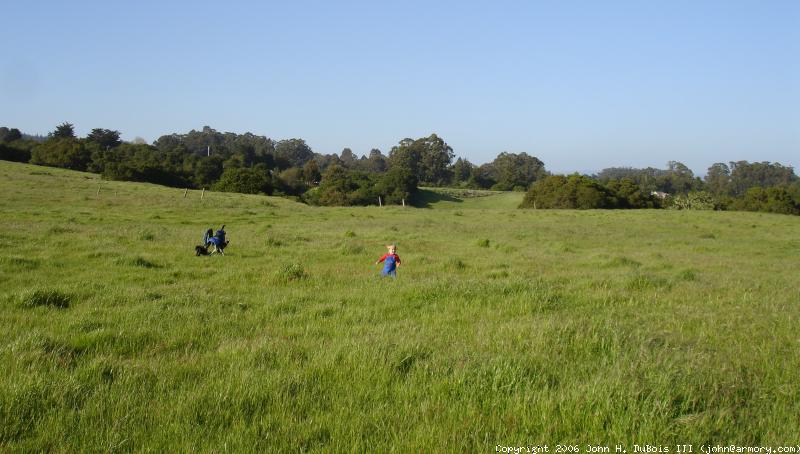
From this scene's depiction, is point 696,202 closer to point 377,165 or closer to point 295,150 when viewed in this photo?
point 377,165

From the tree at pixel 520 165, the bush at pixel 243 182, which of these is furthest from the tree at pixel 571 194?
the tree at pixel 520 165

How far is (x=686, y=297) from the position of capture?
924 centimetres

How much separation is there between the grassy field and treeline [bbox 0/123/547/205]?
67.7 metres

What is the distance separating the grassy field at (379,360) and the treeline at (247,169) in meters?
67.7

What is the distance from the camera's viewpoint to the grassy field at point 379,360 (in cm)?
378

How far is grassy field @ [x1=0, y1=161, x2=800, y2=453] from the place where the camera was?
12.4 feet

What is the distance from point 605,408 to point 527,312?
3.94 meters

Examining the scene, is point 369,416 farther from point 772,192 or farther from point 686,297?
point 772,192

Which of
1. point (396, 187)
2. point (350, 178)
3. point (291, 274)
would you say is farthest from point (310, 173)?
point (291, 274)

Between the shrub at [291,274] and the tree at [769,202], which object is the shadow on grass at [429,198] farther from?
the shrub at [291,274]

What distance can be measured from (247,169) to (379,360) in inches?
3221

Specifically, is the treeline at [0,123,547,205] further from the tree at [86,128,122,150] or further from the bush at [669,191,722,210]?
the bush at [669,191,722,210]

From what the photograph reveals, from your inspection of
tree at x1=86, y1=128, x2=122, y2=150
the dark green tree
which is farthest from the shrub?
the dark green tree

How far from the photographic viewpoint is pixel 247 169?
270 ft
